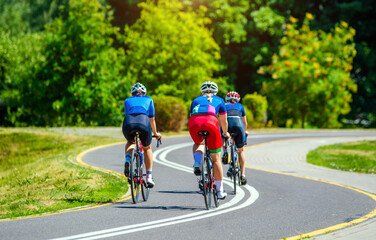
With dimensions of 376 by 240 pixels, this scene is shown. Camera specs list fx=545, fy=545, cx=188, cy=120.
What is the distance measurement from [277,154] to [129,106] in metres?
11.2

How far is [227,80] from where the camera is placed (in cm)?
4316

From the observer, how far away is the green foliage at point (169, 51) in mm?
34875

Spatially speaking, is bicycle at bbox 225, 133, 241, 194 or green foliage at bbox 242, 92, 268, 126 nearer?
bicycle at bbox 225, 133, 241, 194

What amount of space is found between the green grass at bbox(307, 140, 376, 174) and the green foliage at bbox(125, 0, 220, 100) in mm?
13382

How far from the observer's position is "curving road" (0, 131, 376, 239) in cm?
712

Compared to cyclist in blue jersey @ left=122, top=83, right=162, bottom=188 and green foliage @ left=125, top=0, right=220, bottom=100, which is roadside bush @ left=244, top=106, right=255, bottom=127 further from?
cyclist in blue jersey @ left=122, top=83, right=162, bottom=188

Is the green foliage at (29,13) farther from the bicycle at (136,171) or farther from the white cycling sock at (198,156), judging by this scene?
the white cycling sock at (198,156)

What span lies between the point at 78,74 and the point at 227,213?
27.3 m

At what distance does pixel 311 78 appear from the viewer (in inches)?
1436

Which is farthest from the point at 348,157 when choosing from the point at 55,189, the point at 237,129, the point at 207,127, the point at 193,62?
the point at 193,62

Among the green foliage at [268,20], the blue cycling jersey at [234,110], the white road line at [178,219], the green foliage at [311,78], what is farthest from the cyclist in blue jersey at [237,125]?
the green foliage at [268,20]

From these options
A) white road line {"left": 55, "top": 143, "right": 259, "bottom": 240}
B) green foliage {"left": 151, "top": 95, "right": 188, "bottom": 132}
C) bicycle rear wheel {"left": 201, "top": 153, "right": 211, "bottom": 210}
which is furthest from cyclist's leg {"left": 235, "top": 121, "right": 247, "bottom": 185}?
green foliage {"left": 151, "top": 95, "right": 188, "bottom": 132}

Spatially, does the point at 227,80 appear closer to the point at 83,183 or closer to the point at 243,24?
the point at 243,24

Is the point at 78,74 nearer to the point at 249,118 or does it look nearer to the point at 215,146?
the point at 249,118
